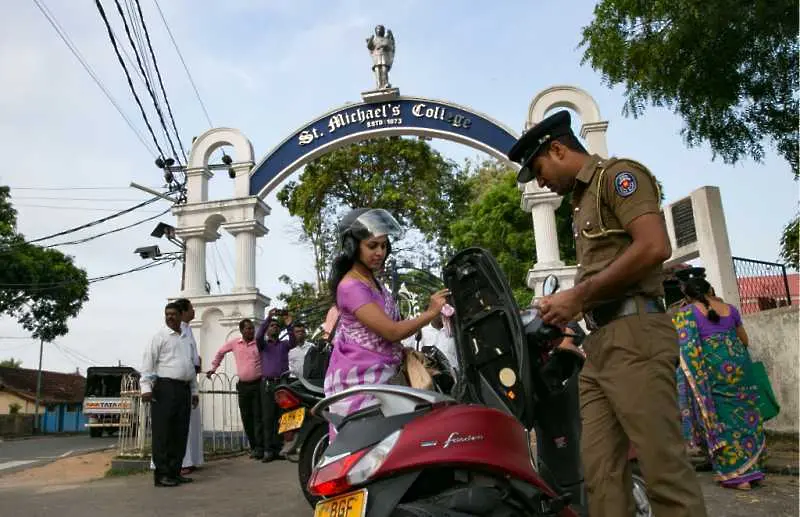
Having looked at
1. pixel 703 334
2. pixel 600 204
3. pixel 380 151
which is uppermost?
pixel 380 151

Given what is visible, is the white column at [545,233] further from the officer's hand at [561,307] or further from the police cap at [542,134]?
the officer's hand at [561,307]

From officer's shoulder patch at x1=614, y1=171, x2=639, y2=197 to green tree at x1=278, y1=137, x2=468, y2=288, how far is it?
1522cm

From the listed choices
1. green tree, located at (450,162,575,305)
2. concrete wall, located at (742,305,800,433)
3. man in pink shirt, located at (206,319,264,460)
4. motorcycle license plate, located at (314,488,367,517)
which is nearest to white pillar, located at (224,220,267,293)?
man in pink shirt, located at (206,319,264,460)

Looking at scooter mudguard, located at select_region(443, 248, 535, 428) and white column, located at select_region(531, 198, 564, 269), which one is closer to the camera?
scooter mudguard, located at select_region(443, 248, 535, 428)

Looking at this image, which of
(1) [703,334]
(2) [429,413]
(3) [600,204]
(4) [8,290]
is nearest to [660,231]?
(3) [600,204]

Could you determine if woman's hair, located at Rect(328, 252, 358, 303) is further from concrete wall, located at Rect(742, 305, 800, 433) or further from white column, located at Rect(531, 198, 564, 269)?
white column, located at Rect(531, 198, 564, 269)

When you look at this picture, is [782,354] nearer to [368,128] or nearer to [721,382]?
[721,382]

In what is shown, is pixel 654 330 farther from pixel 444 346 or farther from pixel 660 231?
pixel 444 346

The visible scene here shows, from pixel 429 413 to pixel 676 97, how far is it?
289 inches

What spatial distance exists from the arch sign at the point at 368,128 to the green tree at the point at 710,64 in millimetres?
3009

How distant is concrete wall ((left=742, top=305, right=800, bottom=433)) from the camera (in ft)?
21.4

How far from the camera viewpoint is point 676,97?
8.00m

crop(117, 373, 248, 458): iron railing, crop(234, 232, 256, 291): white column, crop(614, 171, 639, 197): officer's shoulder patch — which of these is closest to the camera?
crop(614, 171, 639, 197): officer's shoulder patch

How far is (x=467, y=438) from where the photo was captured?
204 centimetres
